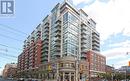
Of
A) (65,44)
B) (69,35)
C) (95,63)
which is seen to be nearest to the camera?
(65,44)

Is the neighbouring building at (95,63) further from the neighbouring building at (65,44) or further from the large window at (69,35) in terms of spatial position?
the large window at (69,35)

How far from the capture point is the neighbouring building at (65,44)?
97562 millimetres

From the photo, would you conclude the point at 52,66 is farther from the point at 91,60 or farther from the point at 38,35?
the point at 38,35

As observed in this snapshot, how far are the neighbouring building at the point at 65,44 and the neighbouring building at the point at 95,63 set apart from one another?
1.80m

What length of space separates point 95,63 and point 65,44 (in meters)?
22.5

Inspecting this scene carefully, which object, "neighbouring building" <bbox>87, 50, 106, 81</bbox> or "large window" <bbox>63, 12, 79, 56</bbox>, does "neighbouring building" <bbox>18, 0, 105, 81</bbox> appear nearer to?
"large window" <bbox>63, 12, 79, 56</bbox>

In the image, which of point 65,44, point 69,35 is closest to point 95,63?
point 65,44

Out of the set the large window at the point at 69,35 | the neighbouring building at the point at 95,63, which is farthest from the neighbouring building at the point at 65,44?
the neighbouring building at the point at 95,63

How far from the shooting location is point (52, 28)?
117m

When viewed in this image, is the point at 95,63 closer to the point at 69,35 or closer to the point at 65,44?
the point at 65,44

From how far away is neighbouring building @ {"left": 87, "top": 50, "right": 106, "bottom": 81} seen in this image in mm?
111738

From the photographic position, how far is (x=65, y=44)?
102 meters

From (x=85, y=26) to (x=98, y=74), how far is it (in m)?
22.6

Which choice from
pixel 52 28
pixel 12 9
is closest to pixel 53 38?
pixel 52 28
